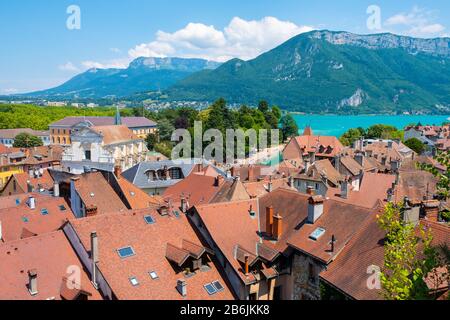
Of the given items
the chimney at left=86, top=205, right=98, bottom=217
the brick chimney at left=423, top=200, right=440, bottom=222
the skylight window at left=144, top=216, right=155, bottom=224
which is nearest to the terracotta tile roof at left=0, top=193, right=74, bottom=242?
the chimney at left=86, top=205, right=98, bottom=217

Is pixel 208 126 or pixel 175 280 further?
pixel 208 126

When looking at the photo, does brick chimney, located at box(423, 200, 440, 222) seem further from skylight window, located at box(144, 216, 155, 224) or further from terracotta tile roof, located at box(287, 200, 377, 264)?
skylight window, located at box(144, 216, 155, 224)

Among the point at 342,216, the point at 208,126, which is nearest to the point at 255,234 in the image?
the point at 342,216

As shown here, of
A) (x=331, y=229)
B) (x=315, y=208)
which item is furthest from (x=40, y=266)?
(x=331, y=229)

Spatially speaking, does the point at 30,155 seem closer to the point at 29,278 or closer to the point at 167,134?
the point at 167,134

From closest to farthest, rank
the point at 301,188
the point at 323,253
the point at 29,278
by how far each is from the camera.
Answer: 1. the point at 29,278
2. the point at 323,253
3. the point at 301,188

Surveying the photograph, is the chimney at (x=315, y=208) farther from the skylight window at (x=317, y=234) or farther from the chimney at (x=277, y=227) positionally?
the chimney at (x=277, y=227)
